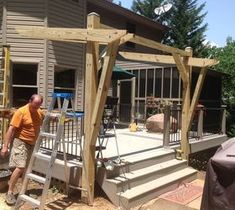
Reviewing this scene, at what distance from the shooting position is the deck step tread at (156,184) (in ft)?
21.3

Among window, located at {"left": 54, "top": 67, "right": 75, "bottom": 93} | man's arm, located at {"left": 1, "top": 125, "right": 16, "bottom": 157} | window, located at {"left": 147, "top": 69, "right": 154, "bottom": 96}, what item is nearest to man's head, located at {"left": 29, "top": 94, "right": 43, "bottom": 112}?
man's arm, located at {"left": 1, "top": 125, "right": 16, "bottom": 157}

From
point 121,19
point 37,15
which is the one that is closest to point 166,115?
point 37,15

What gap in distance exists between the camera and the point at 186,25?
3462 centimetres

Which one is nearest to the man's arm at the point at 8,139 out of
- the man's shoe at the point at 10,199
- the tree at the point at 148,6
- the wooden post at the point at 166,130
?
the man's shoe at the point at 10,199

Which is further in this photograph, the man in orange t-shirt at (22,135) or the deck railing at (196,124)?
the deck railing at (196,124)

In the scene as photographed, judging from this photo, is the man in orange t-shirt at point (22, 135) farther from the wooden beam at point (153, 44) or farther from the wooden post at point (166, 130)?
the wooden post at point (166, 130)

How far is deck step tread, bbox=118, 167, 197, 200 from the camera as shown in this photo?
650cm

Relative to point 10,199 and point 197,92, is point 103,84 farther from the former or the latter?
point 197,92

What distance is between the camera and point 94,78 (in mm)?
6367

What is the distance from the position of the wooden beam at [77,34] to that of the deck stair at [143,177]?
2238 millimetres

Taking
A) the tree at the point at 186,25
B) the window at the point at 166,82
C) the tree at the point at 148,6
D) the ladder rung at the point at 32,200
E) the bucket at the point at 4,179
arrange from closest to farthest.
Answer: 1. the ladder rung at the point at 32,200
2. the bucket at the point at 4,179
3. the window at the point at 166,82
4. the tree at the point at 186,25
5. the tree at the point at 148,6

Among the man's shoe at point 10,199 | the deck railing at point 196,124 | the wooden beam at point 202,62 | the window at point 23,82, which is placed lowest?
the man's shoe at point 10,199

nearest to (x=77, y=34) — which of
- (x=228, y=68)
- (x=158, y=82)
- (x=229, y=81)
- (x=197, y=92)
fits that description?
(x=197, y=92)

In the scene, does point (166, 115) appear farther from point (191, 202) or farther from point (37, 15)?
point (37, 15)
